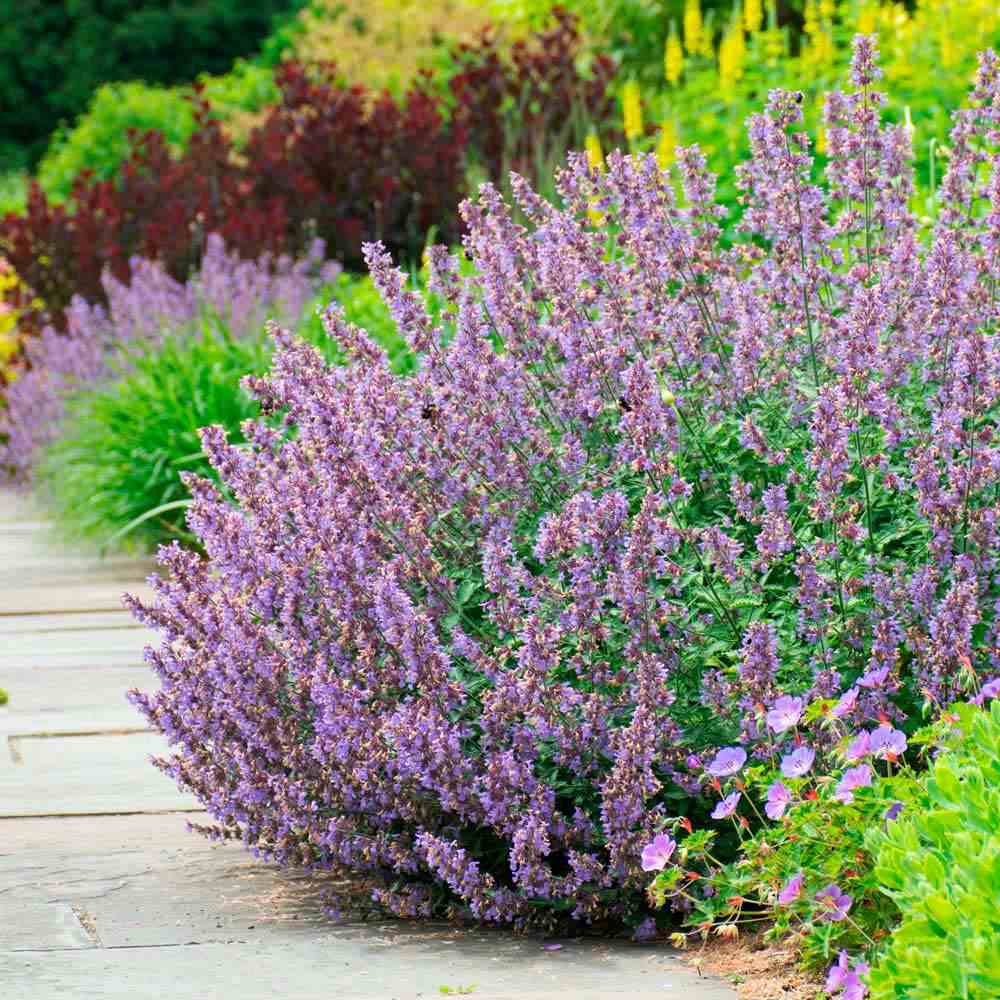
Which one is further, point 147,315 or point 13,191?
point 13,191

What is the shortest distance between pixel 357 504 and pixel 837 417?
2.93 ft

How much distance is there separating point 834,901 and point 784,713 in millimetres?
350

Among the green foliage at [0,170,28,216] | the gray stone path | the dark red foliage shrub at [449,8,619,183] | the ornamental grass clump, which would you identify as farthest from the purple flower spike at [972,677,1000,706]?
the green foliage at [0,170,28,216]

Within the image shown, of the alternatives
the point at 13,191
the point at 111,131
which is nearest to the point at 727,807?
the point at 111,131

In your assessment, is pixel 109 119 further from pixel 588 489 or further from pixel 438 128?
pixel 588 489

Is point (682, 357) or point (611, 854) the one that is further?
point (682, 357)

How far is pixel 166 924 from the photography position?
3.22 metres

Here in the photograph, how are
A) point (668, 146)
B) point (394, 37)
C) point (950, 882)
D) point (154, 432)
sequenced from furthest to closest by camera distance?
1. point (394, 37)
2. point (668, 146)
3. point (154, 432)
4. point (950, 882)

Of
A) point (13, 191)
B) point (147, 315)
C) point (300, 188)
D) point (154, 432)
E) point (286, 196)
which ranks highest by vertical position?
point (300, 188)

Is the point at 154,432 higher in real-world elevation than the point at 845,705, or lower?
lower

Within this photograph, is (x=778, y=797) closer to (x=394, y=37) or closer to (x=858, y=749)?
(x=858, y=749)

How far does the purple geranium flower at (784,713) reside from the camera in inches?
113

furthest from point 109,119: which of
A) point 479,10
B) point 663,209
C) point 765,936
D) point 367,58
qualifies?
point 765,936

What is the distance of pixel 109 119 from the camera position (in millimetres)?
16453
